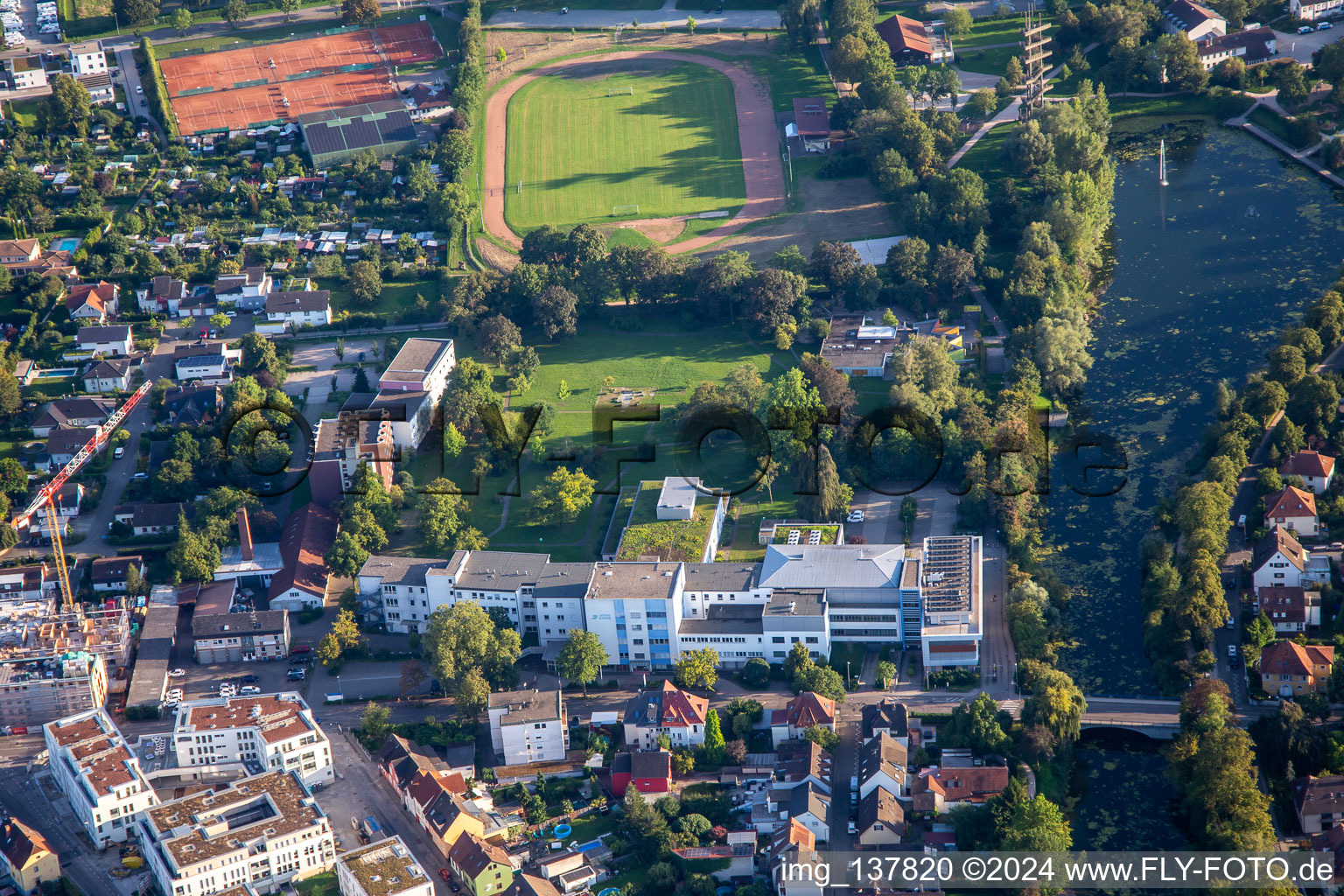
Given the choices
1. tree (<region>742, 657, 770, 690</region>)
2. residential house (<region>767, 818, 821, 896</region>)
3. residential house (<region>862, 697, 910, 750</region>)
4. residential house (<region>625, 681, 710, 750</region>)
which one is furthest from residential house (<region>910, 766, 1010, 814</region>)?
tree (<region>742, 657, 770, 690</region>)

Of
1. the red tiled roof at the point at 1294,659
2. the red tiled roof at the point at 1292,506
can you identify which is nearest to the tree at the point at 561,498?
the red tiled roof at the point at 1292,506

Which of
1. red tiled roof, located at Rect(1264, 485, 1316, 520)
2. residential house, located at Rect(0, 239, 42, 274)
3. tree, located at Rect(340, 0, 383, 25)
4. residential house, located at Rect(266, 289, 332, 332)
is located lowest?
red tiled roof, located at Rect(1264, 485, 1316, 520)

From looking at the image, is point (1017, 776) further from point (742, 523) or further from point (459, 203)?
point (459, 203)

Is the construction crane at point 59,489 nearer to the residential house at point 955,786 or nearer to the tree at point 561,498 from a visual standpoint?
the tree at point 561,498

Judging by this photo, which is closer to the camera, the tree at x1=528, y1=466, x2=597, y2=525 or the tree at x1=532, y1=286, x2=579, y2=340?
the tree at x1=528, y1=466, x2=597, y2=525

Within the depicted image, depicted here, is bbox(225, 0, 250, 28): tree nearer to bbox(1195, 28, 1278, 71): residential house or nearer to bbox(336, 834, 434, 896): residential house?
bbox(1195, 28, 1278, 71): residential house

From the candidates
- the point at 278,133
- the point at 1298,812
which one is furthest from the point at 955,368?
the point at 278,133

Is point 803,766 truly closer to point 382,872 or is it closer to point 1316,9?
point 382,872
